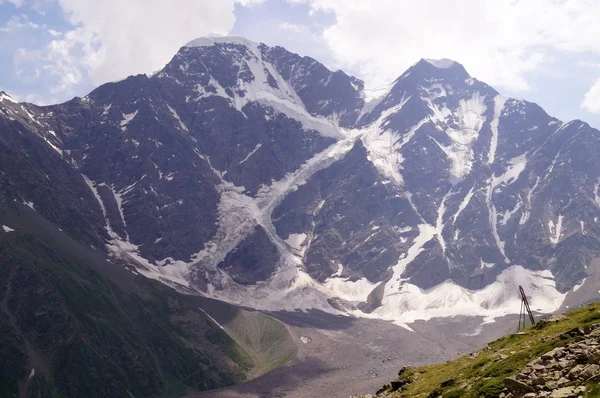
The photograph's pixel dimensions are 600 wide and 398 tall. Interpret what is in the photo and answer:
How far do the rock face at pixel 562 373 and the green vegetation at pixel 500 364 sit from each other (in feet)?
6.69

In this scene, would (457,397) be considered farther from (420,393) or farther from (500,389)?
(420,393)

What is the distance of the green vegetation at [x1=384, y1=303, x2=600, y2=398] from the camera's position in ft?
173

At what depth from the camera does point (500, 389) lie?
160ft

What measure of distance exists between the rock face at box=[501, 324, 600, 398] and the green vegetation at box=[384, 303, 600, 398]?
204 cm

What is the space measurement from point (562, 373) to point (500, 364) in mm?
12329

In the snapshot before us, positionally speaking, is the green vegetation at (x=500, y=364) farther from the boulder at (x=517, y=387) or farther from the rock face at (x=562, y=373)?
the boulder at (x=517, y=387)

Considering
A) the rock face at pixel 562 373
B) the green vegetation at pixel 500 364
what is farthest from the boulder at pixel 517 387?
the green vegetation at pixel 500 364

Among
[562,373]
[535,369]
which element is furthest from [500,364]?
[562,373]

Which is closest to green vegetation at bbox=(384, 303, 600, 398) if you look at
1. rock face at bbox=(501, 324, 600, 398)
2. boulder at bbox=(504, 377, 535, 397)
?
rock face at bbox=(501, 324, 600, 398)

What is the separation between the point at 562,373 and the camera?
145 ft

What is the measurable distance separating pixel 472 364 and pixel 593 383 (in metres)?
27.0

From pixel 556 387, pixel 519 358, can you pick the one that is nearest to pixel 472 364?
pixel 519 358

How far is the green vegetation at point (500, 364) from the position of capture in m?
52.6

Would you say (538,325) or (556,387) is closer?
(556,387)
